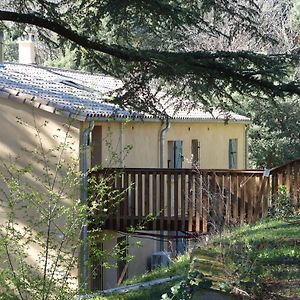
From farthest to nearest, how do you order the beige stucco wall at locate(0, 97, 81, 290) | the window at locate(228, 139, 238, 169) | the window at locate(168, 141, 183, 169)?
1. the window at locate(228, 139, 238, 169)
2. the window at locate(168, 141, 183, 169)
3. the beige stucco wall at locate(0, 97, 81, 290)

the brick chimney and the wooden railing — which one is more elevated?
the brick chimney

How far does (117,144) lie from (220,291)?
1199 cm

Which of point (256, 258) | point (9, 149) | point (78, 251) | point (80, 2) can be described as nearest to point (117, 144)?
point (9, 149)

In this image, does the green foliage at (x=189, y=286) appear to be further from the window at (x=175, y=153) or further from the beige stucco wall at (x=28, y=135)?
the window at (x=175, y=153)

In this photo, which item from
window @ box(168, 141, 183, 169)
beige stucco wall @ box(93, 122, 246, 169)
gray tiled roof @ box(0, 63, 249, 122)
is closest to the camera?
gray tiled roof @ box(0, 63, 249, 122)

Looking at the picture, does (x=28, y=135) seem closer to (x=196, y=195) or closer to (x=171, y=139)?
(x=196, y=195)

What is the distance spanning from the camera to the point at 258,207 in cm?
1753

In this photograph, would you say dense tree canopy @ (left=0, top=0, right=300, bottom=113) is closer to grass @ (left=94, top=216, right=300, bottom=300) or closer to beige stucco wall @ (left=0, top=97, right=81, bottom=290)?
grass @ (left=94, top=216, right=300, bottom=300)

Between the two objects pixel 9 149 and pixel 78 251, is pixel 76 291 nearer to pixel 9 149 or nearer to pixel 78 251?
pixel 78 251

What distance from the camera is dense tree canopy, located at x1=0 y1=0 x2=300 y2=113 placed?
38.5ft

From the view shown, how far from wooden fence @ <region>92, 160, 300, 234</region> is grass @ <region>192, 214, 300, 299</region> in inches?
205

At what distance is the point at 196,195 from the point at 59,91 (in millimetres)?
4693

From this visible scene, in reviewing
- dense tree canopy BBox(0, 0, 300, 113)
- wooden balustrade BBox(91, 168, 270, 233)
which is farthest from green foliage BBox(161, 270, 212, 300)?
wooden balustrade BBox(91, 168, 270, 233)

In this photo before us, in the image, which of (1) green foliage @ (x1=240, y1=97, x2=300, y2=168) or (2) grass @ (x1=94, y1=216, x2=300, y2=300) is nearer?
(2) grass @ (x1=94, y1=216, x2=300, y2=300)
